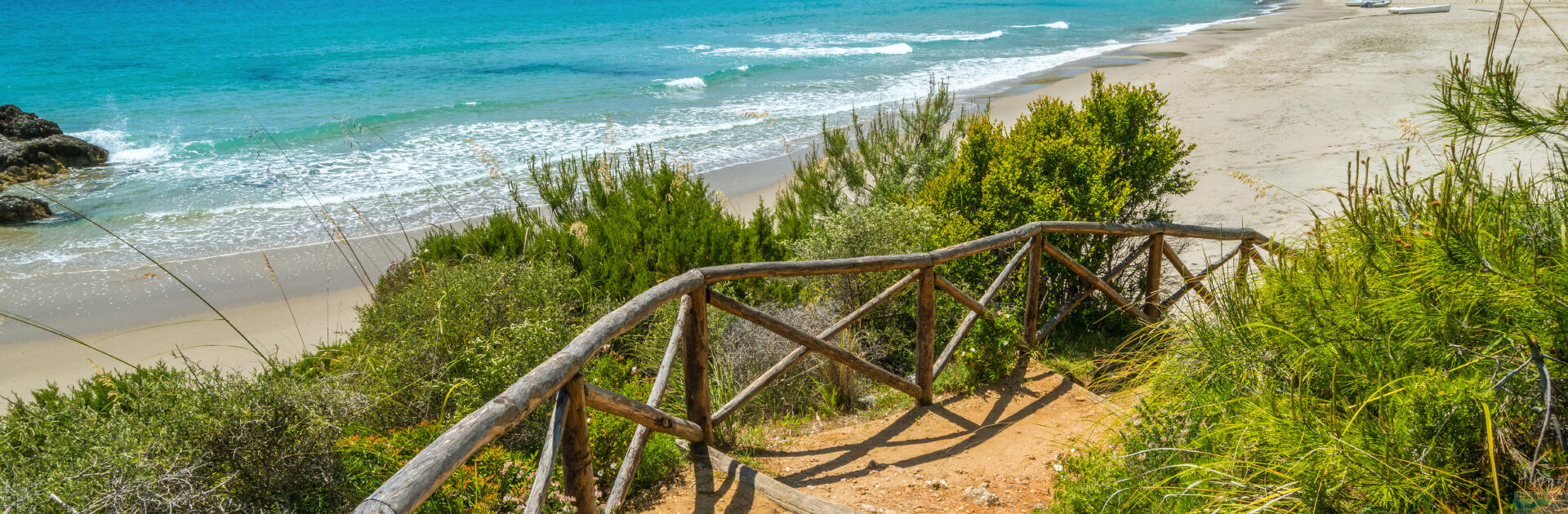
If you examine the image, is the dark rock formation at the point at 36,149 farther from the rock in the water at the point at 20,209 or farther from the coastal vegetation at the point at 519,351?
the coastal vegetation at the point at 519,351

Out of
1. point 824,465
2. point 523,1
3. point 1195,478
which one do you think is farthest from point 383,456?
point 523,1

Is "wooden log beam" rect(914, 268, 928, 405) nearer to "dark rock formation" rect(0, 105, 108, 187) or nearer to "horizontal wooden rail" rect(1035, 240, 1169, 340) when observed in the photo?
"horizontal wooden rail" rect(1035, 240, 1169, 340)

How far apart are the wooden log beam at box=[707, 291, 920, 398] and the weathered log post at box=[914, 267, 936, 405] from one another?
0.06 meters

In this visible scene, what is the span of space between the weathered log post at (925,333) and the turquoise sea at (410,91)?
555 cm

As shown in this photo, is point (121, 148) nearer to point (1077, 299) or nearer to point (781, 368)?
point (781, 368)

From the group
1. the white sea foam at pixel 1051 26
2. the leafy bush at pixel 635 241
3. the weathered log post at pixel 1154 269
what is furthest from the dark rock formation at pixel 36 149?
the white sea foam at pixel 1051 26

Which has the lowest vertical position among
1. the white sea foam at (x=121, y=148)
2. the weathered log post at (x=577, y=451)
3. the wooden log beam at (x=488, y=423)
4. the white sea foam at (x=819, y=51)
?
the weathered log post at (x=577, y=451)

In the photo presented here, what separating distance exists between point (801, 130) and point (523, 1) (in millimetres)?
47115

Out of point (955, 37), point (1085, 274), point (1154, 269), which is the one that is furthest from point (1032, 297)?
point (955, 37)

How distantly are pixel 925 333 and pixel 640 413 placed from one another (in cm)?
217

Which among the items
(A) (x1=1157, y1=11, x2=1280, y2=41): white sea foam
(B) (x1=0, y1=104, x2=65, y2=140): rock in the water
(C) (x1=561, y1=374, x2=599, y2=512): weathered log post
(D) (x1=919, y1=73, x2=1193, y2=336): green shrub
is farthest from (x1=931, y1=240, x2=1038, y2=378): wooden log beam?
(A) (x1=1157, y1=11, x2=1280, y2=41): white sea foam

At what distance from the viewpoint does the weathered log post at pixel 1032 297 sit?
18.6 feet

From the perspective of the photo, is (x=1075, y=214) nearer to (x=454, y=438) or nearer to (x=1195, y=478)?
(x=1195, y=478)

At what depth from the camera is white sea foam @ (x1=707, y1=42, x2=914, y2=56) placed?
3203 cm
